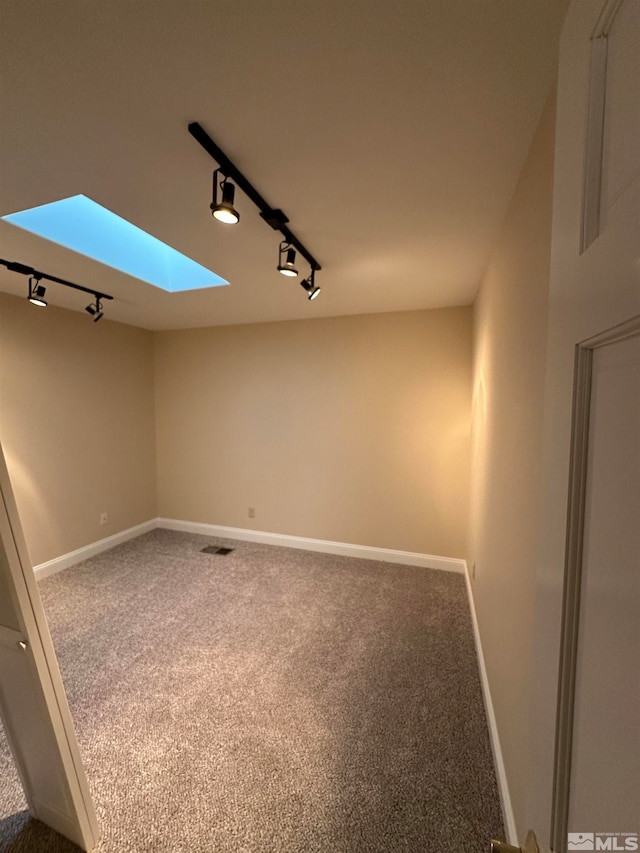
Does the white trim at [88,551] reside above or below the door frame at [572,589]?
below

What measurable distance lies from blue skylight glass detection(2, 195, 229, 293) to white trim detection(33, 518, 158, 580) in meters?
2.44

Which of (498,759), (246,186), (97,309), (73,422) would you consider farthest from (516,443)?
(73,422)

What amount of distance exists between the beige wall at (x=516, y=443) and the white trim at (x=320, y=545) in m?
1.35

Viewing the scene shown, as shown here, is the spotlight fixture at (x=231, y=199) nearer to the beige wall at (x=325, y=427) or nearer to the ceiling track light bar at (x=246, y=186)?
the ceiling track light bar at (x=246, y=186)

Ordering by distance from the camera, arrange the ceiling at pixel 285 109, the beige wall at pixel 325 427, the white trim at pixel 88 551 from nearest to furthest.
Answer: the ceiling at pixel 285 109 → the white trim at pixel 88 551 → the beige wall at pixel 325 427

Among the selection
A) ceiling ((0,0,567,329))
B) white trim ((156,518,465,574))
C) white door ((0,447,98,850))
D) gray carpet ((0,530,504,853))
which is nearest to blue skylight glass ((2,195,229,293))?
ceiling ((0,0,567,329))

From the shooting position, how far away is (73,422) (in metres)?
3.40

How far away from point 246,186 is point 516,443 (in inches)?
56.1

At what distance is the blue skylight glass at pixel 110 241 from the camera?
189 cm

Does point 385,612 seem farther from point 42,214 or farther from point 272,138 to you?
point 42,214

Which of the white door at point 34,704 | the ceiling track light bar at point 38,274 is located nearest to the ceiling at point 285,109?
the ceiling track light bar at point 38,274

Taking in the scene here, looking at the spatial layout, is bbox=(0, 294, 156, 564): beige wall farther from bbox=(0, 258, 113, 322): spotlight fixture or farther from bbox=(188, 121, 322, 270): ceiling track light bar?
bbox=(188, 121, 322, 270): ceiling track light bar

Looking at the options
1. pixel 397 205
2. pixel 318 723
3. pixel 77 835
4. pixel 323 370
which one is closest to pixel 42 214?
pixel 397 205

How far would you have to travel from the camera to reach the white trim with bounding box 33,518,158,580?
3.15 metres
